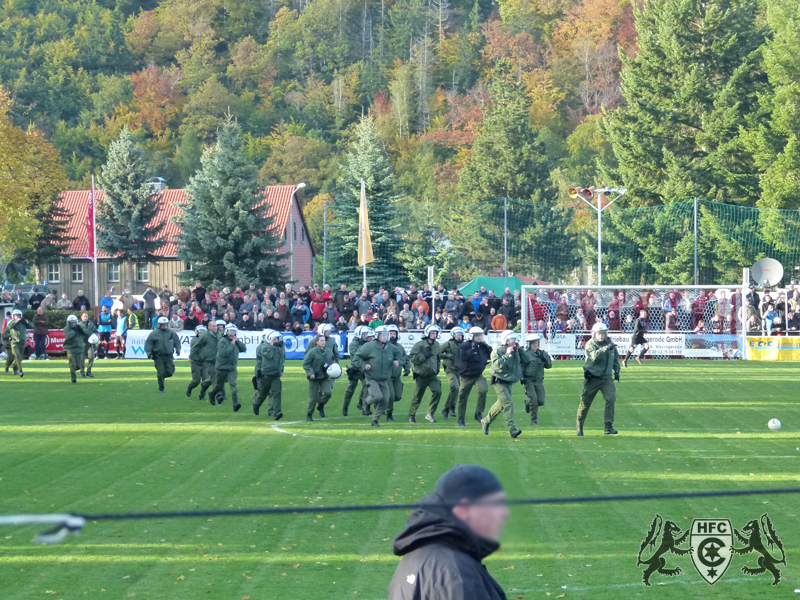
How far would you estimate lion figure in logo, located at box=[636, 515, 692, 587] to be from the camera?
917 cm

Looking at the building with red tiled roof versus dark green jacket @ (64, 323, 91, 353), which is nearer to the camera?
dark green jacket @ (64, 323, 91, 353)

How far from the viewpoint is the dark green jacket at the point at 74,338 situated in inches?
1066

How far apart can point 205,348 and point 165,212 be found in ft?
151

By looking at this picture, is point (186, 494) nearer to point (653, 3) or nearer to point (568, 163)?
point (653, 3)

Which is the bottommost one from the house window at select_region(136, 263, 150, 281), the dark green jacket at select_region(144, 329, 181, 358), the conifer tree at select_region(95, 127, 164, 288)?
the dark green jacket at select_region(144, 329, 181, 358)

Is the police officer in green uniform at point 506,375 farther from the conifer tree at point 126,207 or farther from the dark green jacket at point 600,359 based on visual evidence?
the conifer tree at point 126,207

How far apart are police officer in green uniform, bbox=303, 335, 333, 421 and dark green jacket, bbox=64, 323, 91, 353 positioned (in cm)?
927

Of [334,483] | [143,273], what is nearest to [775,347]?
[334,483]

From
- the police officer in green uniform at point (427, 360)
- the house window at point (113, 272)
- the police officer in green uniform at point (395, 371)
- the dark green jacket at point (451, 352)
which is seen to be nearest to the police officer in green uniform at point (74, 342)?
the police officer in green uniform at point (395, 371)

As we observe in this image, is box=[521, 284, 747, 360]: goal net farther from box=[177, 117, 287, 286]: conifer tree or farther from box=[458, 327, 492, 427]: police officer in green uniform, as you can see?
box=[177, 117, 287, 286]: conifer tree

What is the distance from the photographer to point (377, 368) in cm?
2011
